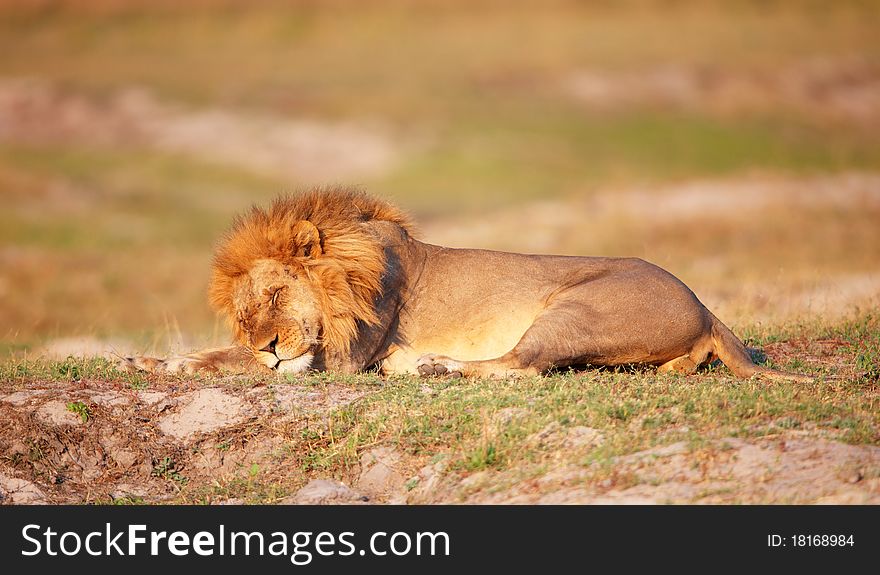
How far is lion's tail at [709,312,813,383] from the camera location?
6.79 meters

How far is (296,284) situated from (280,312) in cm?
20

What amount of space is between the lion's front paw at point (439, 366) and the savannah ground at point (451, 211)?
16 cm

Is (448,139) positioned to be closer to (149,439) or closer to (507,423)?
(149,439)

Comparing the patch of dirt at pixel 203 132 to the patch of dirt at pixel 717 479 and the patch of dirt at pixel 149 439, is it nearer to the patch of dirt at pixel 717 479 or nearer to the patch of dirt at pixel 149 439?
the patch of dirt at pixel 149 439

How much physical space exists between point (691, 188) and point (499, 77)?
22.1 meters

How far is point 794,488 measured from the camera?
497 centimetres

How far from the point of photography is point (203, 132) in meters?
34.3

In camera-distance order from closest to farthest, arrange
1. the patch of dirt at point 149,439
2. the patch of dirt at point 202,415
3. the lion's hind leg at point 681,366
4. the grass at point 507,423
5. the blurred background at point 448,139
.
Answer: the grass at point 507,423
the patch of dirt at point 149,439
the patch of dirt at point 202,415
the lion's hind leg at point 681,366
the blurred background at point 448,139

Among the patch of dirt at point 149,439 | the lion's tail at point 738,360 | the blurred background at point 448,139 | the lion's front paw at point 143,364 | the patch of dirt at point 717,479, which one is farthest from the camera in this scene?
the blurred background at point 448,139

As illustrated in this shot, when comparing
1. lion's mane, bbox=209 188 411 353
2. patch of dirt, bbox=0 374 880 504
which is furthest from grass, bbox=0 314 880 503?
lion's mane, bbox=209 188 411 353

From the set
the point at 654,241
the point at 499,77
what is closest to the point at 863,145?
the point at 499,77

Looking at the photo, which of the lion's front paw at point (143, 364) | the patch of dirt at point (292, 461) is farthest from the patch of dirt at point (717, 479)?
the lion's front paw at point (143, 364)

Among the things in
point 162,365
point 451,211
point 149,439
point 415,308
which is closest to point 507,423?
point 415,308

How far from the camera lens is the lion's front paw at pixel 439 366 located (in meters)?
6.88
